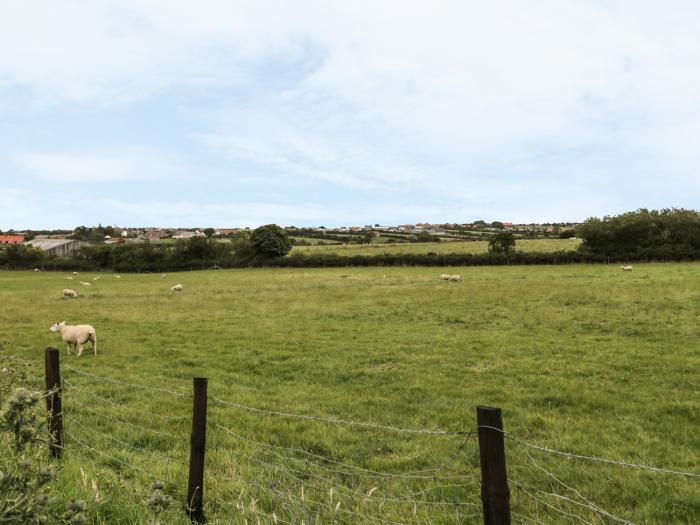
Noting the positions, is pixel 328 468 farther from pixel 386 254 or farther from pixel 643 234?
pixel 643 234

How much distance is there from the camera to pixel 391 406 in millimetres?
9656

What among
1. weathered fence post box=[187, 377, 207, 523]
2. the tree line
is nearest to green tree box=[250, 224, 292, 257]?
the tree line

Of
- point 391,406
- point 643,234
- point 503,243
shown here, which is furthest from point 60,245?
point 391,406

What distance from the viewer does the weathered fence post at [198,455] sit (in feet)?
16.3

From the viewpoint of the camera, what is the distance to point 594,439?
7.67 metres

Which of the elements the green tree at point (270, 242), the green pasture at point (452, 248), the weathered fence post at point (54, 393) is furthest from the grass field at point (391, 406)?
the green tree at point (270, 242)

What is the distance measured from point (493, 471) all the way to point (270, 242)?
7759cm

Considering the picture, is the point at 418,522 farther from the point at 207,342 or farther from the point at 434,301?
the point at 434,301

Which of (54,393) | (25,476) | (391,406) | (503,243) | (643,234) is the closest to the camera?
(25,476)

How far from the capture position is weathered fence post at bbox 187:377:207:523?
16.3 ft

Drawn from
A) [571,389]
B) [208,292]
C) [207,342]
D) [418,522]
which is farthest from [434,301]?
[418,522]

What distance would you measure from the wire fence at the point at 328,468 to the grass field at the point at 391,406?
0.11 feet

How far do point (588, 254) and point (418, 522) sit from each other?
6170cm

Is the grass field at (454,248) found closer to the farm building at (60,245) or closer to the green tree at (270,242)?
the green tree at (270,242)
